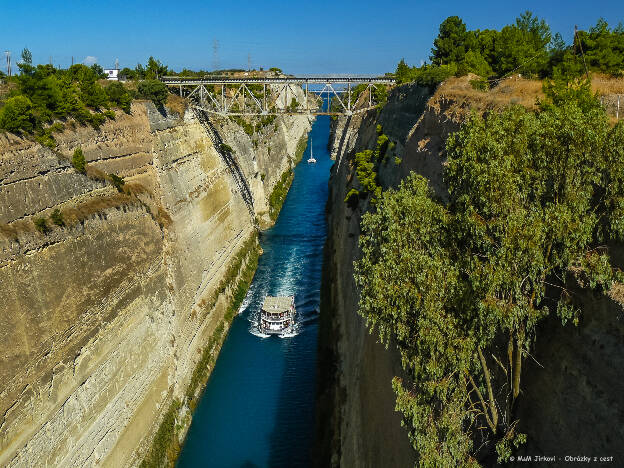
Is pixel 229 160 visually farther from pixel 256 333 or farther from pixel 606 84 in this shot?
pixel 606 84

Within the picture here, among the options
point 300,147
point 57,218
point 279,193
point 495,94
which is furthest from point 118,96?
point 300,147

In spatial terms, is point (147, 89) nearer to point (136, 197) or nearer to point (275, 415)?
point (136, 197)

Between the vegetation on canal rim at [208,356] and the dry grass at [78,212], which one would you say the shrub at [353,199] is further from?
the dry grass at [78,212]

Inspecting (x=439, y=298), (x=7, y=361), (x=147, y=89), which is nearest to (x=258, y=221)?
(x=147, y=89)

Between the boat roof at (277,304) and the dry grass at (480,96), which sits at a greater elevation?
the dry grass at (480,96)

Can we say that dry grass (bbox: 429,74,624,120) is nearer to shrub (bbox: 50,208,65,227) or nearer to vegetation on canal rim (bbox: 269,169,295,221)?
shrub (bbox: 50,208,65,227)

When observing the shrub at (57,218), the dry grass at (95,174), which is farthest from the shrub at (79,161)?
the shrub at (57,218)
